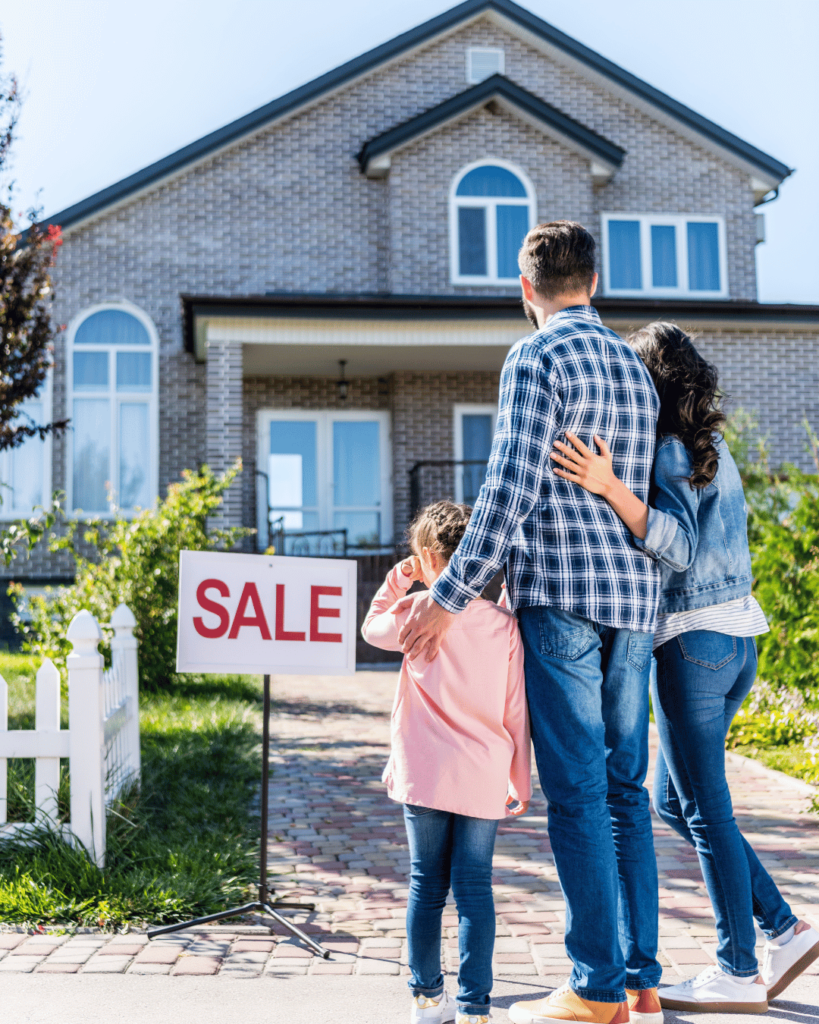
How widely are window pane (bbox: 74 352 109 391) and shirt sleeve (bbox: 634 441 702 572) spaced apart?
13324 millimetres

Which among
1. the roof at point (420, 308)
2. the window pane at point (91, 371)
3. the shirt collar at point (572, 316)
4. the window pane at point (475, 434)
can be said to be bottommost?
the shirt collar at point (572, 316)

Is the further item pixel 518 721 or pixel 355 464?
pixel 355 464

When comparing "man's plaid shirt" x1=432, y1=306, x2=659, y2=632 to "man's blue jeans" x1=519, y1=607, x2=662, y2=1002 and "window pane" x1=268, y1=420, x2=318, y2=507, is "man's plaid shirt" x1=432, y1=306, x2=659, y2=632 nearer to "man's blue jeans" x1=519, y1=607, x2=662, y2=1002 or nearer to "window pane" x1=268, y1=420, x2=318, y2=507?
"man's blue jeans" x1=519, y1=607, x2=662, y2=1002

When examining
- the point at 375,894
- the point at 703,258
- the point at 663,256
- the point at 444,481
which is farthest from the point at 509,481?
the point at 703,258

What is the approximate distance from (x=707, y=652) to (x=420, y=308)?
404 inches

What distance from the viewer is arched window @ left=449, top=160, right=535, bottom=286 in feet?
50.4

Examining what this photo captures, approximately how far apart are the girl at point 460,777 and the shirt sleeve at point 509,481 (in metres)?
0.18

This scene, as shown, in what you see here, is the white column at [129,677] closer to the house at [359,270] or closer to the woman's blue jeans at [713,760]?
the woman's blue jeans at [713,760]

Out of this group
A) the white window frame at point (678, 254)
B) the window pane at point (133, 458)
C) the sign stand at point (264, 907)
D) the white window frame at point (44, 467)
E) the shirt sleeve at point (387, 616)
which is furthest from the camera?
the white window frame at point (678, 254)

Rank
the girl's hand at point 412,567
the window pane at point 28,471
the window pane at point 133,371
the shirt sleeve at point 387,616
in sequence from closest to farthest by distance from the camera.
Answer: the shirt sleeve at point 387,616 → the girl's hand at point 412,567 → the window pane at point 28,471 → the window pane at point 133,371

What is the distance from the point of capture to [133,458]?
1497 cm

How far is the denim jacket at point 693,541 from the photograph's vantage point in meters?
2.83

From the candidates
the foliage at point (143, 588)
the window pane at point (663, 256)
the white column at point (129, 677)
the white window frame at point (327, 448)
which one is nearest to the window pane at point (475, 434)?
the white window frame at point (327, 448)

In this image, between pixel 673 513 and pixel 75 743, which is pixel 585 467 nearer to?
pixel 673 513
